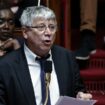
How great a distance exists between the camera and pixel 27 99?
2.15m

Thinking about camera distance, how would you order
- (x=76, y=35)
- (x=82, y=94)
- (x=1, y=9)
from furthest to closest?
(x=76, y=35) → (x=1, y=9) → (x=82, y=94)

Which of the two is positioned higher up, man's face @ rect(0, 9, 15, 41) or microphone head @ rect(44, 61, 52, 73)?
man's face @ rect(0, 9, 15, 41)

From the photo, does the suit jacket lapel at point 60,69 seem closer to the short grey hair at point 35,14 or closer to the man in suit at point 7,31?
the short grey hair at point 35,14

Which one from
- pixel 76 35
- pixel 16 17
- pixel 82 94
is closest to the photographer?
pixel 82 94

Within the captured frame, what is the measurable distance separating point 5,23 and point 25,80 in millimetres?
522

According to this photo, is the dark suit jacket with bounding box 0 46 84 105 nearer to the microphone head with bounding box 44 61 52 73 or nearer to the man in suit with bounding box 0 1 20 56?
the microphone head with bounding box 44 61 52 73

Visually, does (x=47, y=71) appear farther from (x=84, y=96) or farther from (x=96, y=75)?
(x=96, y=75)

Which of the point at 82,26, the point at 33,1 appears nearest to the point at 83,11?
the point at 82,26

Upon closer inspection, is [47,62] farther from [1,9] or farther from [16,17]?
[16,17]

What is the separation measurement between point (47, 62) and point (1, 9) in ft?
2.17

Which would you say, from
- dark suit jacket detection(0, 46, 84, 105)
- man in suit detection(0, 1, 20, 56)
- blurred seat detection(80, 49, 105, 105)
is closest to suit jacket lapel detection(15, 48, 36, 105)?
dark suit jacket detection(0, 46, 84, 105)

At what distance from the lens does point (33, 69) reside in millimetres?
2219

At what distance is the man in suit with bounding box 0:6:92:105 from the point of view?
215cm

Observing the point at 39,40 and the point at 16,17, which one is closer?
the point at 39,40
